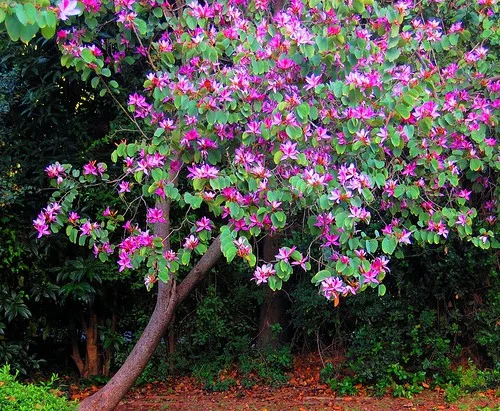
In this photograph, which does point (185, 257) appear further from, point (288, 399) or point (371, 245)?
point (288, 399)

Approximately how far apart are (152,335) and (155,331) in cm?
3

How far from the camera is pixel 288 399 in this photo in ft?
18.1

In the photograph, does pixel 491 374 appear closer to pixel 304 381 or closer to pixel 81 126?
pixel 304 381

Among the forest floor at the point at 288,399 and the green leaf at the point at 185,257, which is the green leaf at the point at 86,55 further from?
the forest floor at the point at 288,399

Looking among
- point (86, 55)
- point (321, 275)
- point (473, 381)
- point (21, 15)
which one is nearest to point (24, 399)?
point (321, 275)

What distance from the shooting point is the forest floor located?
5.14 m

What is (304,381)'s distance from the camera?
5.92m

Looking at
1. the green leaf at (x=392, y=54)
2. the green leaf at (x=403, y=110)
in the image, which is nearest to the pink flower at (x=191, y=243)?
the green leaf at (x=403, y=110)

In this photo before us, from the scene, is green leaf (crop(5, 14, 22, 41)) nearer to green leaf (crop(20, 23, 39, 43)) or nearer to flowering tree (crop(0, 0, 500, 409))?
green leaf (crop(20, 23, 39, 43))

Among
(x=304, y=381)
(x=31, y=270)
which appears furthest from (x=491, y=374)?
(x=31, y=270)

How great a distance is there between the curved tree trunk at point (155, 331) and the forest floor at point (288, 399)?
1161 mm

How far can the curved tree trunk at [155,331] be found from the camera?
4.12m

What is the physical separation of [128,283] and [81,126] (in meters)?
1.56

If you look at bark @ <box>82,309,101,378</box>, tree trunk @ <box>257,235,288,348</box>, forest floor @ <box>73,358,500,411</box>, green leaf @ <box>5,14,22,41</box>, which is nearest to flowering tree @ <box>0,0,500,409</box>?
green leaf @ <box>5,14,22,41</box>
